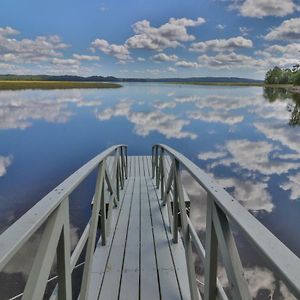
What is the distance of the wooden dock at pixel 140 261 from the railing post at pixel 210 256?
71 centimetres

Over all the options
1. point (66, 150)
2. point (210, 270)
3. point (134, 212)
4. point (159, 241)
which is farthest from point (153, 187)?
point (66, 150)

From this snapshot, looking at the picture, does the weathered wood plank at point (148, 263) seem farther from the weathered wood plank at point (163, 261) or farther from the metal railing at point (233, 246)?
the metal railing at point (233, 246)

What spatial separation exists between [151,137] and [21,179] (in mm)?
11594

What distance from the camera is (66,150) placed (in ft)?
57.1

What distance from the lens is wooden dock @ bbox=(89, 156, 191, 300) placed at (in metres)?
2.57

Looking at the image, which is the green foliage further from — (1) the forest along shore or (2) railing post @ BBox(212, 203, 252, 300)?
(2) railing post @ BBox(212, 203, 252, 300)

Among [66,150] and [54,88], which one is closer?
[66,150]

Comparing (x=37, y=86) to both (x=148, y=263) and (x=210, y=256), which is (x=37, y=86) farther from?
(x=210, y=256)

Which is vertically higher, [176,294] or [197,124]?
[176,294]

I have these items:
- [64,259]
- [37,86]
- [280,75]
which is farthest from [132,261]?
[280,75]

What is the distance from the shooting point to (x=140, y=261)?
3062mm

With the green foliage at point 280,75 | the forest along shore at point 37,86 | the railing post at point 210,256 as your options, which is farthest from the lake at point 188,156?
the green foliage at point 280,75

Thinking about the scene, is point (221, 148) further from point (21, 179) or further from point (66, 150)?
point (21, 179)

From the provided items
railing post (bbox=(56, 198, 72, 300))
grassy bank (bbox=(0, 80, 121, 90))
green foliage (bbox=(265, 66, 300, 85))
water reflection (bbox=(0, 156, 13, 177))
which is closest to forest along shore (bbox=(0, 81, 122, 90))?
grassy bank (bbox=(0, 80, 121, 90))
